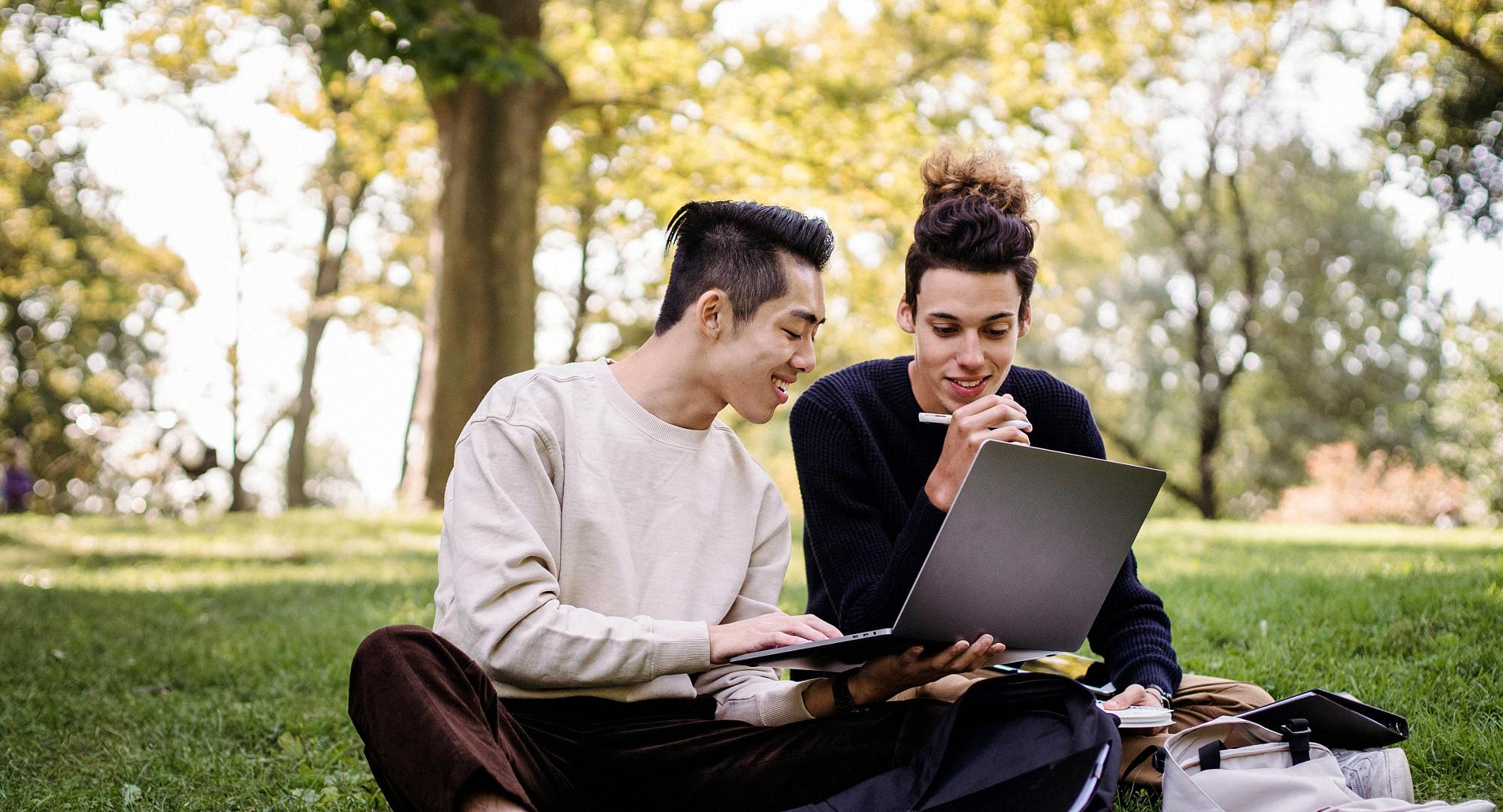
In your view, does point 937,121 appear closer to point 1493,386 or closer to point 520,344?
point 520,344

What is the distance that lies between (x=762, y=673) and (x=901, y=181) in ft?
34.3

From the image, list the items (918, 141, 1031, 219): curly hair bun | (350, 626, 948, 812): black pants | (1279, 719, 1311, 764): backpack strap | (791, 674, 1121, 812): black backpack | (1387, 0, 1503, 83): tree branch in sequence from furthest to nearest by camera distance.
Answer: (1387, 0, 1503, 83): tree branch, (918, 141, 1031, 219): curly hair bun, (1279, 719, 1311, 764): backpack strap, (350, 626, 948, 812): black pants, (791, 674, 1121, 812): black backpack

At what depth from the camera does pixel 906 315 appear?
3.03m

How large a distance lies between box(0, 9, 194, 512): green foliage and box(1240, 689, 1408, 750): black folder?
54.8ft

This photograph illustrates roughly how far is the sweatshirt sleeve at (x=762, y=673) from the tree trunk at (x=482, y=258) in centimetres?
854

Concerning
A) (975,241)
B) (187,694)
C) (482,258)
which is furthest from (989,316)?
(482,258)

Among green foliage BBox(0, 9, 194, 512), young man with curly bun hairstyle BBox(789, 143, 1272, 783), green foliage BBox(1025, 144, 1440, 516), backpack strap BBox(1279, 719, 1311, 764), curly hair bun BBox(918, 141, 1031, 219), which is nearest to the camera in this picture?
backpack strap BBox(1279, 719, 1311, 764)

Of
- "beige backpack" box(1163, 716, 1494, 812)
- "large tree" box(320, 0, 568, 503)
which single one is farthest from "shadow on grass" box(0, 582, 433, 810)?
"large tree" box(320, 0, 568, 503)

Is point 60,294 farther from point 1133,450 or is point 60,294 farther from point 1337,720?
point 1337,720

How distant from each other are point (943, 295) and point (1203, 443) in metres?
23.1

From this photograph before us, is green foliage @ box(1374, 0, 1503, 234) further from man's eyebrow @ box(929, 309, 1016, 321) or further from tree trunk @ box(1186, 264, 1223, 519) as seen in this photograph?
man's eyebrow @ box(929, 309, 1016, 321)

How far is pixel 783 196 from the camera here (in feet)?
42.6

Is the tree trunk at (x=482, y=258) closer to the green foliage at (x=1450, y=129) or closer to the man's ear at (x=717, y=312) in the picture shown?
the man's ear at (x=717, y=312)

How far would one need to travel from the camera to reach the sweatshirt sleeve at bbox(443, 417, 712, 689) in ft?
7.07
